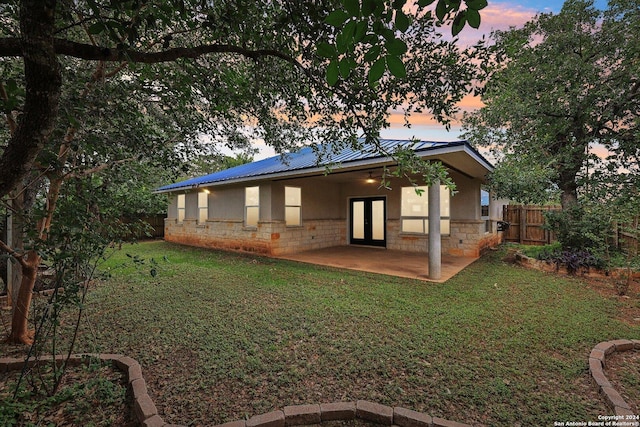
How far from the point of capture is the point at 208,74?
9.04 feet

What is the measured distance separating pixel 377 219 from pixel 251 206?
4.54 m

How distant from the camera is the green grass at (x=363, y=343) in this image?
2.08 m

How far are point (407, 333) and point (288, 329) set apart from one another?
56.2 inches

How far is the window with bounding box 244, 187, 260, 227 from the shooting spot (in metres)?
9.19

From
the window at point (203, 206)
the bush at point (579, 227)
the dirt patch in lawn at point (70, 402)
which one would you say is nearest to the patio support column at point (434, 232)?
the bush at point (579, 227)

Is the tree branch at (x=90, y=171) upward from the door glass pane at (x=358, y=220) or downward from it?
upward

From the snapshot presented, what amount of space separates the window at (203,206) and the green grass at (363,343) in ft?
19.8

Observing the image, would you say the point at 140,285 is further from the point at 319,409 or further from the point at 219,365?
the point at 319,409

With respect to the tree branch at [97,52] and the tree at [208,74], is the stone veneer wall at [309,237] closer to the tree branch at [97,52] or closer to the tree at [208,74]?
the tree at [208,74]

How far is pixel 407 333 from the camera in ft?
10.4

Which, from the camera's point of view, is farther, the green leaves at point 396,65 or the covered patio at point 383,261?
the covered patio at point 383,261

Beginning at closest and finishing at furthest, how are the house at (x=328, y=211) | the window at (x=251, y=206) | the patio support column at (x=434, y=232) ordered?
the patio support column at (x=434, y=232), the house at (x=328, y=211), the window at (x=251, y=206)

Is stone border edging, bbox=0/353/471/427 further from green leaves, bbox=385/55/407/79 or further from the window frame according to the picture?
the window frame

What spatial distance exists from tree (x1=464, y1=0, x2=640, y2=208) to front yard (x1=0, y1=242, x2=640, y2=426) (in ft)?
14.9
